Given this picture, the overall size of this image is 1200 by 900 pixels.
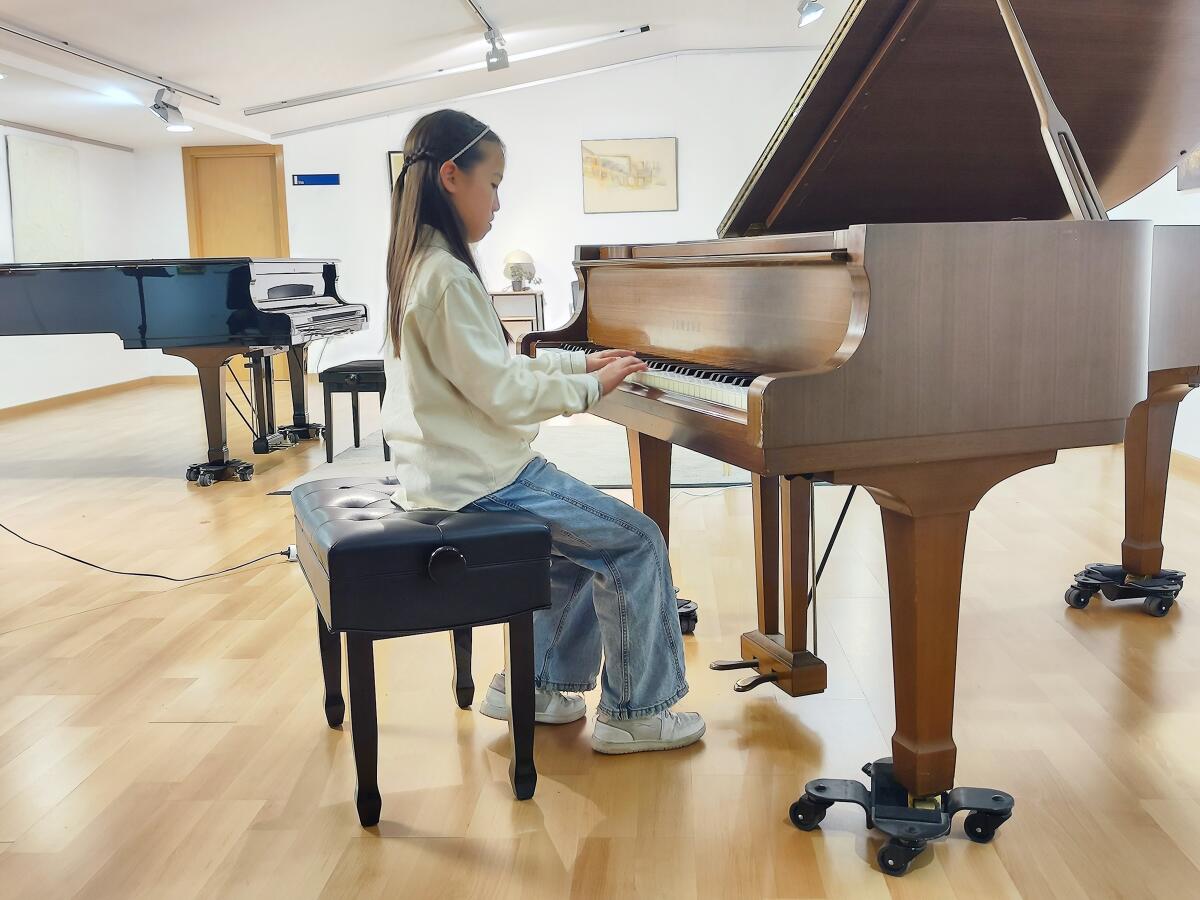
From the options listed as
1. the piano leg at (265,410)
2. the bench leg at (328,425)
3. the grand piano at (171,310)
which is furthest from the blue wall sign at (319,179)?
the bench leg at (328,425)

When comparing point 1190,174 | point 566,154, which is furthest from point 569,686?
point 566,154

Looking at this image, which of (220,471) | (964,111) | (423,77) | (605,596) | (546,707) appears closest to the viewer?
(605,596)

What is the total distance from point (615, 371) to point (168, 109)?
6.32m

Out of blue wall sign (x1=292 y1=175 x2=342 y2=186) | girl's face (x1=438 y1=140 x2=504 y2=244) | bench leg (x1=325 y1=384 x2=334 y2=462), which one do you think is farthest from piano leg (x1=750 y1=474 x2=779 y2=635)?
blue wall sign (x1=292 y1=175 x2=342 y2=186)

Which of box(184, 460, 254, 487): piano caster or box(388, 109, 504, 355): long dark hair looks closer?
box(388, 109, 504, 355): long dark hair

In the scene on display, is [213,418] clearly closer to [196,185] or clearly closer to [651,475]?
[651,475]

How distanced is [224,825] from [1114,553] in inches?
115

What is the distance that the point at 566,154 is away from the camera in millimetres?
9367

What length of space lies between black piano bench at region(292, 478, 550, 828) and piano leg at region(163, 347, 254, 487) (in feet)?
11.2

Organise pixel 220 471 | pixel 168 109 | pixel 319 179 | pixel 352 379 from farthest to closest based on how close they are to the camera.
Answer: pixel 319 179 < pixel 168 109 < pixel 352 379 < pixel 220 471

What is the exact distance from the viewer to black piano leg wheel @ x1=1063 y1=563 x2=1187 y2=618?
3.02 metres

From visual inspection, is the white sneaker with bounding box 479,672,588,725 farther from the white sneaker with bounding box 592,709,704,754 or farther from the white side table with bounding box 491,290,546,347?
the white side table with bounding box 491,290,546,347

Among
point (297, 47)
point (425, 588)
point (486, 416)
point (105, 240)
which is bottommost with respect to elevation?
point (425, 588)

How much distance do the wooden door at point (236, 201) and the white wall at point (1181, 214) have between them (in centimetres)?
703
